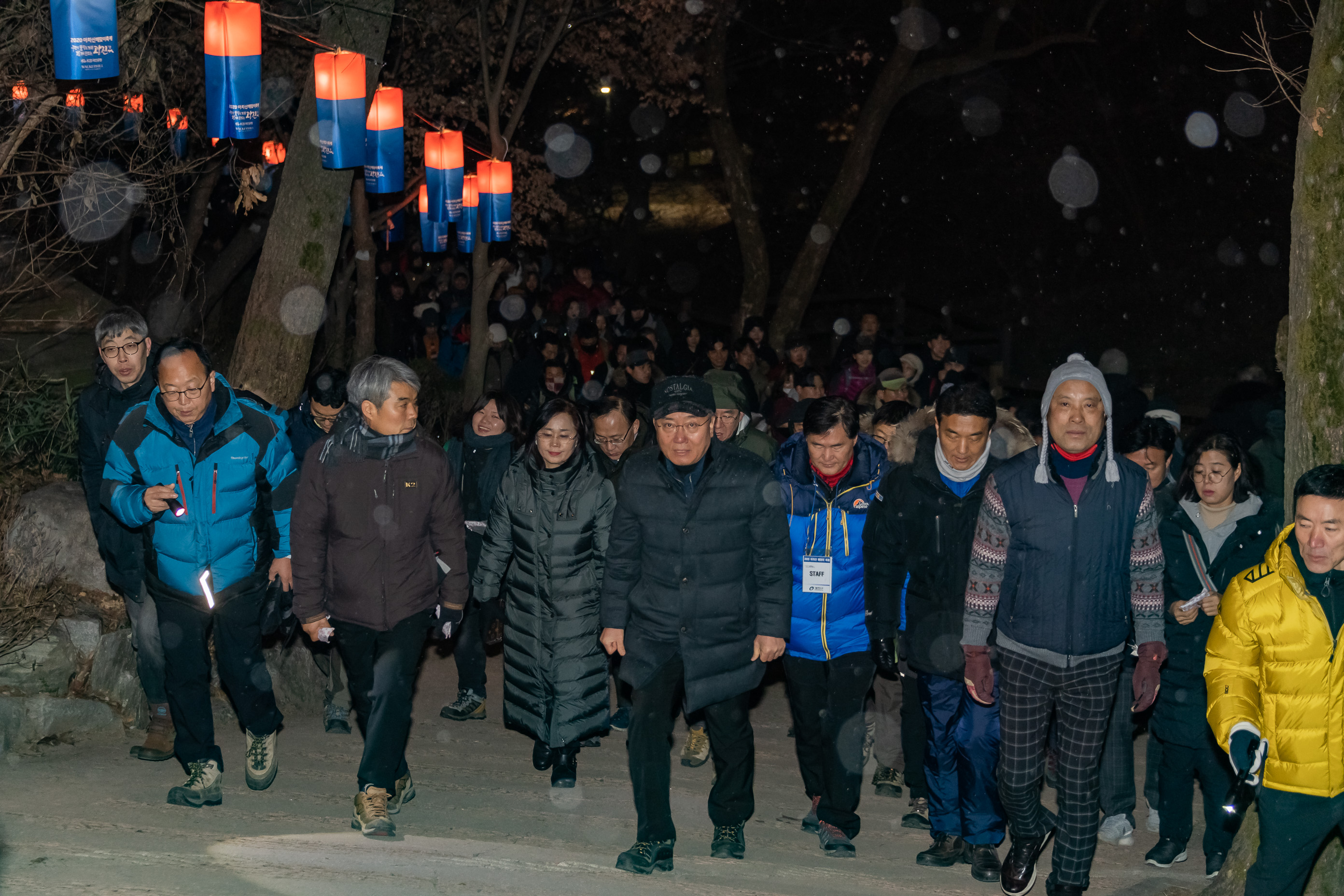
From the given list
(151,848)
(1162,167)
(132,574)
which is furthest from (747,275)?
(151,848)

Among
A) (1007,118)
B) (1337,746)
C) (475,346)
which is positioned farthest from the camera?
(1007,118)

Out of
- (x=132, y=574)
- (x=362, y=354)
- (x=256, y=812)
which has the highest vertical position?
(x=362, y=354)

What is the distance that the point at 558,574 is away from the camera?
20.3 ft

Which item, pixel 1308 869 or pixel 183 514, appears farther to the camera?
pixel 183 514

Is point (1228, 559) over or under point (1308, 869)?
over

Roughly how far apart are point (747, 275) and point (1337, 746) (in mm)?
15575

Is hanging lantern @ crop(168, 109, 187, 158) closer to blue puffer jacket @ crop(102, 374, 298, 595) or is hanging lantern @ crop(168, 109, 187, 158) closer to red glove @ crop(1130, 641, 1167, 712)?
blue puffer jacket @ crop(102, 374, 298, 595)

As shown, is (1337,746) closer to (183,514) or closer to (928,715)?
(928,715)

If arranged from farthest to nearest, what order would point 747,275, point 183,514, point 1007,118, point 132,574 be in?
point 1007,118 < point 747,275 < point 132,574 < point 183,514

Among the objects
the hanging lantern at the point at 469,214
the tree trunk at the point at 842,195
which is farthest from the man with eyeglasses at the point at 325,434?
the tree trunk at the point at 842,195

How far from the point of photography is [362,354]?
16.2m

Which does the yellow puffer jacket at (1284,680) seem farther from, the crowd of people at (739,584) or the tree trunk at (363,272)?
the tree trunk at (363,272)

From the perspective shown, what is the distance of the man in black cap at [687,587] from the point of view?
520cm

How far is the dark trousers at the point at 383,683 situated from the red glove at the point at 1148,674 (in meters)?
2.93
